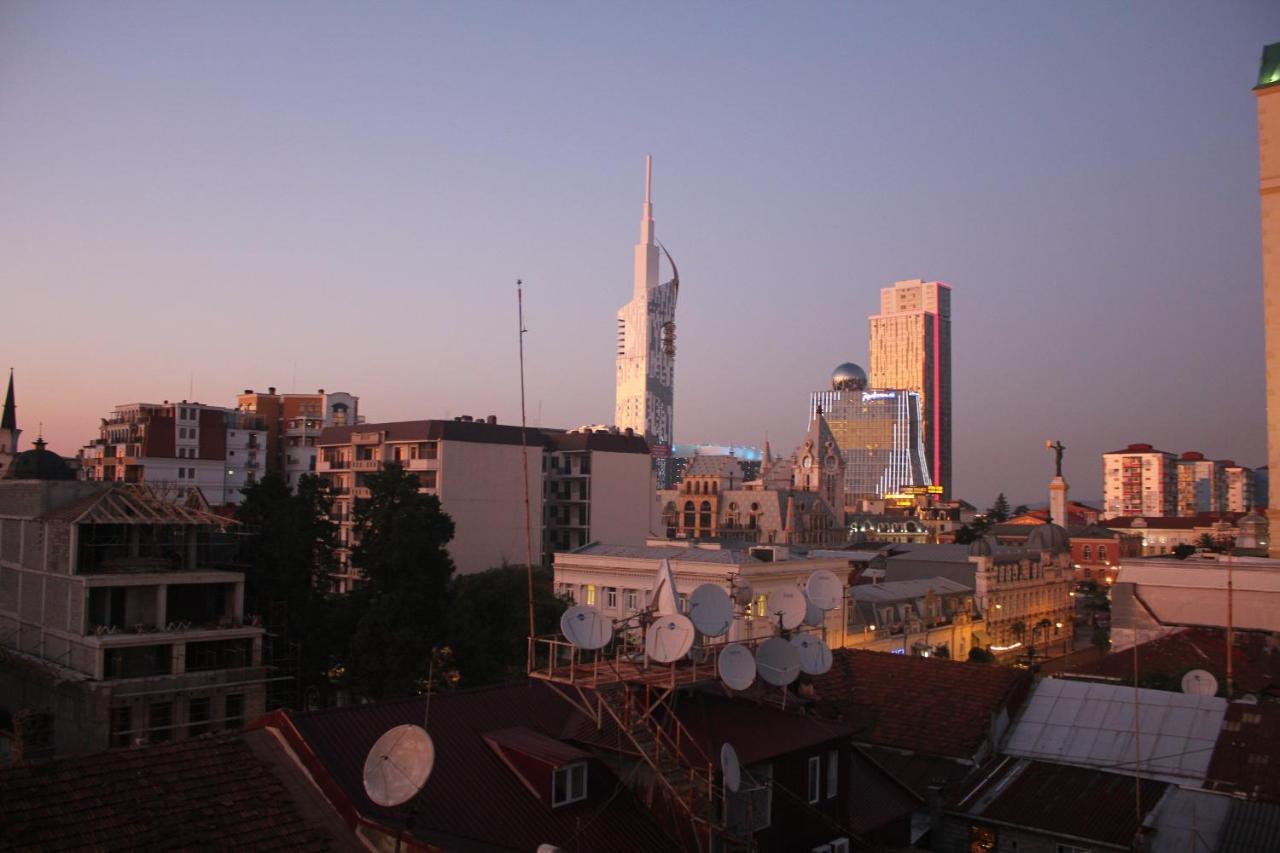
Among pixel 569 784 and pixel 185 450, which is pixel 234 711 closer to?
pixel 569 784

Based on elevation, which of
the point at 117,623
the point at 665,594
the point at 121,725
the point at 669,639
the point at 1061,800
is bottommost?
the point at 121,725

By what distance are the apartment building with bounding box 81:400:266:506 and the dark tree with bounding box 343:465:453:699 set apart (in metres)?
44.5

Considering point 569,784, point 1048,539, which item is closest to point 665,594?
point 569,784

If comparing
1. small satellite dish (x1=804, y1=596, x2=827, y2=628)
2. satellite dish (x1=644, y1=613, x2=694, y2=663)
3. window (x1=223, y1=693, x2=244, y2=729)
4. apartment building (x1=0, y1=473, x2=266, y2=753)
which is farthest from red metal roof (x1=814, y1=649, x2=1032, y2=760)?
apartment building (x1=0, y1=473, x2=266, y2=753)

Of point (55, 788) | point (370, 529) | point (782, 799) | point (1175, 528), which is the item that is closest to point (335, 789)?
point (55, 788)

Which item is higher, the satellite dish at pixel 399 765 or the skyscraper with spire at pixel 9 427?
the skyscraper with spire at pixel 9 427

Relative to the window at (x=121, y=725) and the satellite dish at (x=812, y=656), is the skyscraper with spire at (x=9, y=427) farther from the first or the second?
the satellite dish at (x=812, y=656)

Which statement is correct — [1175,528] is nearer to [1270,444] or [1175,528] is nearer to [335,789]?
[1270,444]

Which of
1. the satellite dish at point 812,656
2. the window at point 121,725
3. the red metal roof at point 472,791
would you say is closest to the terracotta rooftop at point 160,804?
the red metal roof at point 472,791

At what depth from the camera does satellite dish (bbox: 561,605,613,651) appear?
17578 millimetres

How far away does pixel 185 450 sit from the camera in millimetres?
84750

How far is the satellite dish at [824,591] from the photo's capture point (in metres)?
24.3

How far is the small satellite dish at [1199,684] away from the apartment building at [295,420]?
7755cm

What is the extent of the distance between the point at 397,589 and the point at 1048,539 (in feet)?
247
